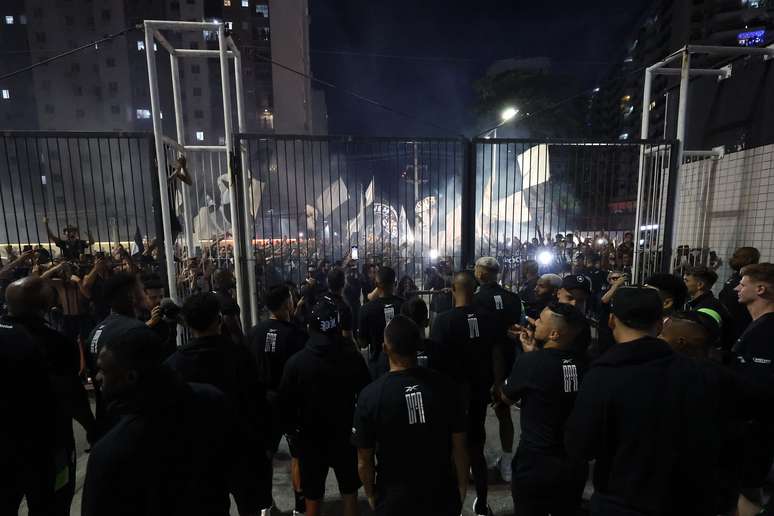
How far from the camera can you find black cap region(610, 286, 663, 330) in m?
2.03

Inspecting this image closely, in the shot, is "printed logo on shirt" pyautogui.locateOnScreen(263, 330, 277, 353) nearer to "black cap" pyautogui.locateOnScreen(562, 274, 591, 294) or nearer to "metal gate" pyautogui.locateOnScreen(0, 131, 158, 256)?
"metal gate" pyautogui.locateOnScreen(0, 131, 158, 256)

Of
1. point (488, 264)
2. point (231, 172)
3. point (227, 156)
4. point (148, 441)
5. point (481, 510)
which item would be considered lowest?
point (481, 510)

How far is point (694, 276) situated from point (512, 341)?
1.89m

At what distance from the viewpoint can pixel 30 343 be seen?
2.49m

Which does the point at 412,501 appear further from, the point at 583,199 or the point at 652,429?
the point at 583,199

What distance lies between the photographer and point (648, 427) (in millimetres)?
1885

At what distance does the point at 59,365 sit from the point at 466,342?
10.6 feet

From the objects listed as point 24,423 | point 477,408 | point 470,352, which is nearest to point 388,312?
point 470,352

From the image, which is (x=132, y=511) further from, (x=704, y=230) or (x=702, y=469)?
(x=704, y=230)

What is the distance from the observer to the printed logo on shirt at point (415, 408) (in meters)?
2.25

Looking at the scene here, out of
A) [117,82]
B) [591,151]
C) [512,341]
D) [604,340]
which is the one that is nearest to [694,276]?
[604,340]

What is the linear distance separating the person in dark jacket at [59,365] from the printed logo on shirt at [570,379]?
3.42 meters

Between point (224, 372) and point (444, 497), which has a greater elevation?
point (224, 372)

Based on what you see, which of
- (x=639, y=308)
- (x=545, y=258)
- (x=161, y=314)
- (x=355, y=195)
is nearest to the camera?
(x=639, y=308)
